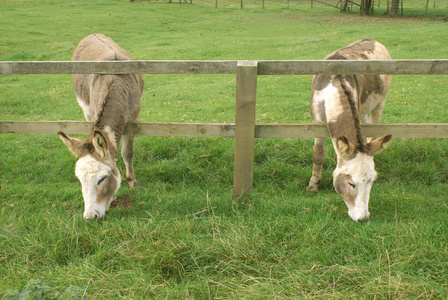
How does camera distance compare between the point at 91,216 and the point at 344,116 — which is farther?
the point at 344,116

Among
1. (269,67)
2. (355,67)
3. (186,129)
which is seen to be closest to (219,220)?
(186,129)

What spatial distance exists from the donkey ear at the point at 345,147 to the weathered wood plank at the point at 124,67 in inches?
54.3

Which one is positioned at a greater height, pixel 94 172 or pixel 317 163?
pixel 94 172

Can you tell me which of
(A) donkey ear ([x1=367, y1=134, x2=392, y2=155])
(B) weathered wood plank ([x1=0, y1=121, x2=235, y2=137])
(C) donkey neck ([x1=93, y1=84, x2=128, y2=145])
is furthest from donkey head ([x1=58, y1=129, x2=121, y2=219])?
(A) donkey ear ([x1=367, y1=134, x2=392, y2=155])

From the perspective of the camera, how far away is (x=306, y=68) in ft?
12.5

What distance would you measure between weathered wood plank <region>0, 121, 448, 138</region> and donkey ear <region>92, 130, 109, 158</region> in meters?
0.62

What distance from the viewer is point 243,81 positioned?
380 centimetres

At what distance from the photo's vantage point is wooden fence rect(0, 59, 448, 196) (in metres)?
3.78

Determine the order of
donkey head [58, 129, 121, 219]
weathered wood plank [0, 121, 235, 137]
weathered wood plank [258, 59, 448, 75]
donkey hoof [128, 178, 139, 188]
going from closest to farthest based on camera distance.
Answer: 1. weathered wood plank [258, 59, 448, 75]
2. donkey head [58, 129, 121, 219]
3. weathered wood plank [0, 121, 235, 137]
4. donkey hoof [128, 178, 139, 188]

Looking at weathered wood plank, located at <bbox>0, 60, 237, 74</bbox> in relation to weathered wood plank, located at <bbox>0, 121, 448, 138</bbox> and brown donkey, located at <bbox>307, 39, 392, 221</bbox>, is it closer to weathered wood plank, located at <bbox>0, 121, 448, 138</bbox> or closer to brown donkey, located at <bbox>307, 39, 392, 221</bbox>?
weathered wood plank, located at <bbox>0, 121, 448, 138</bbox>

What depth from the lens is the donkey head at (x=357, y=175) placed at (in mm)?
3771

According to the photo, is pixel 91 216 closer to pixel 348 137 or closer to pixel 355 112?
pixel 348 137

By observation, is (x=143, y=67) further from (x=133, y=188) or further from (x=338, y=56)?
(x=338, y=56)

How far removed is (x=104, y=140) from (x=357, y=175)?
2.80 meters
